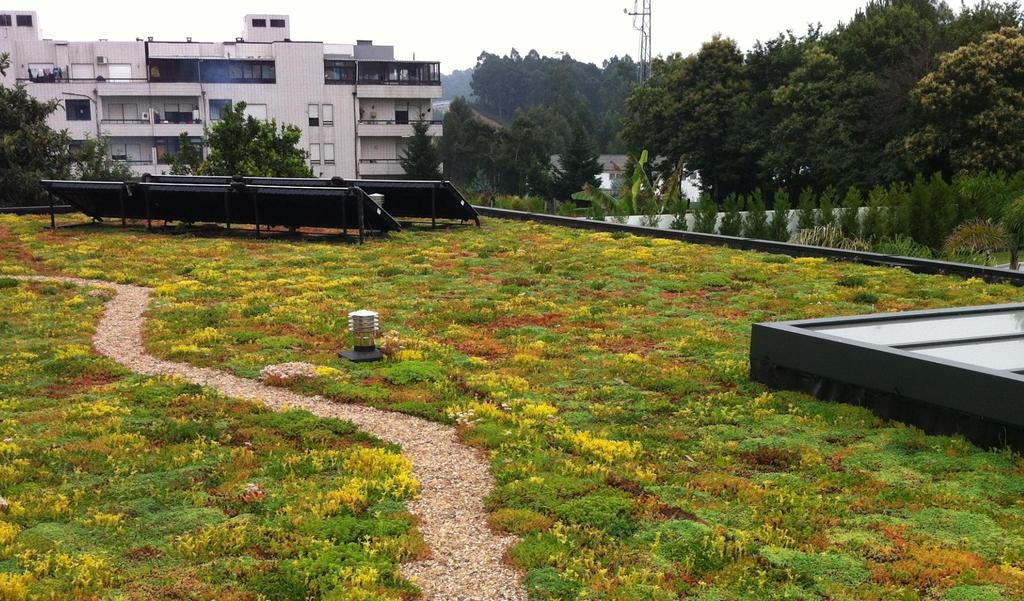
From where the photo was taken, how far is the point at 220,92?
7344 cm

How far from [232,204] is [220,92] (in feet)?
171

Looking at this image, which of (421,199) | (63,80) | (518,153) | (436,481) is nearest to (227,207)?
(421,199)

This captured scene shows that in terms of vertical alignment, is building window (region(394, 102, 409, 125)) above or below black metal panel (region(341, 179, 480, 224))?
above

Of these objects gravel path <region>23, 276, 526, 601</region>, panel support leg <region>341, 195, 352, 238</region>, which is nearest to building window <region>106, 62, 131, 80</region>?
panel support leg <region>341, 195, 352, 238</region>

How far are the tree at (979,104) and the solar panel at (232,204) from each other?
2844cm

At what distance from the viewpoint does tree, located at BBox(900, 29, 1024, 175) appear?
3897cm

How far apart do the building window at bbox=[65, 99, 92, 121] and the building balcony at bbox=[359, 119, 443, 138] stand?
23044 millimetres

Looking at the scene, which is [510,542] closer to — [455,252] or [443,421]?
[443,421]

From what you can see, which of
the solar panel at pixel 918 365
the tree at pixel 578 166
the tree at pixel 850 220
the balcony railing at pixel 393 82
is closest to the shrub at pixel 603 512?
the solar panel at pixel 918 365

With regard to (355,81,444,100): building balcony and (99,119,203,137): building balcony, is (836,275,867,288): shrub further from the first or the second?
(99,119,203,137): building balcony

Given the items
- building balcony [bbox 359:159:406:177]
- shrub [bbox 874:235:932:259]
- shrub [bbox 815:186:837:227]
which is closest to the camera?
shrub [bbox 874:235:932:259]

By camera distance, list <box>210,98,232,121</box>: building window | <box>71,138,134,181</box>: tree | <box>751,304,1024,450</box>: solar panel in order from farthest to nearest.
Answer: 1. <box>210,98,232,121</box>: building window
2. <box>71,138,134,181</box>: tree
3. <box>751,304,1024,450</box>: solar panel

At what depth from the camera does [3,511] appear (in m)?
6.78

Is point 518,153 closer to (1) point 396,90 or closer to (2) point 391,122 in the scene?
(2) point 391,122
